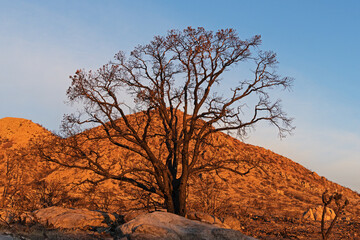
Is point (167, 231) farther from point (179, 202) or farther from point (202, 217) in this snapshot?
point (202, 217)

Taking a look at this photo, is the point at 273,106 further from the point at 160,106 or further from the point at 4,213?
the point at 4,213

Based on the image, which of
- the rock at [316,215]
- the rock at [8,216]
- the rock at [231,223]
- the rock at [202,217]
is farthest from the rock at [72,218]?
the rock at [316,215]

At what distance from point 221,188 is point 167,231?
518 inches

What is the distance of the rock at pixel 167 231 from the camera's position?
10000 millimetres

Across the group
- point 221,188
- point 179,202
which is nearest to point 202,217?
point 179,202

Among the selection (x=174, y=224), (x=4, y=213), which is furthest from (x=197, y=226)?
(x=4, y=213)

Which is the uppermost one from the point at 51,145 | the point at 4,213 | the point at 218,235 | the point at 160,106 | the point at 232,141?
the point at 232,141

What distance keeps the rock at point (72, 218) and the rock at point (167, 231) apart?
339cm

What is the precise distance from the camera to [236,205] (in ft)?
86.9

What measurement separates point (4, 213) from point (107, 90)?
7302 mm

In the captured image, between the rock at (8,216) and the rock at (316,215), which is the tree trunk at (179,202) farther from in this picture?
the rock at (316,215)

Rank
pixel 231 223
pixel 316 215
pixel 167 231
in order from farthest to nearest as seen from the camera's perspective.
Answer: pixel 316 215 → pixel 231 223 → pixel 167 231

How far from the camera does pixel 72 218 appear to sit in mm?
13859

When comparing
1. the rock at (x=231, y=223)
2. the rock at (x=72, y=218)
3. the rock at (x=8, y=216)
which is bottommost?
the rock at (x=8, y=216)
